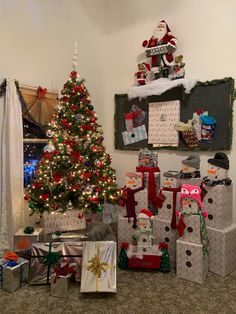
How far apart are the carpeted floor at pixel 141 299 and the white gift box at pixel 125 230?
1.57 ft

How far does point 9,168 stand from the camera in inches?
117

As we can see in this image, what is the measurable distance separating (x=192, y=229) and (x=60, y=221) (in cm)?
130

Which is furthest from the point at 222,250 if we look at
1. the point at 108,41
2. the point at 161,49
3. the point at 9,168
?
the point at 108,41

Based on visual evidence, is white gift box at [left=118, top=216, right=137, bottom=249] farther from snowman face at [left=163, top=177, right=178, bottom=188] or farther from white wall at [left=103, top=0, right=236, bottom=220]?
white wall at [left=103, top=0, right=236, bottom=220]

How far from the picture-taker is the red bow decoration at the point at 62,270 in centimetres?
222

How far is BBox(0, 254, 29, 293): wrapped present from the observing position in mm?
2248

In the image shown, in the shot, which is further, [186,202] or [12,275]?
[186,202]

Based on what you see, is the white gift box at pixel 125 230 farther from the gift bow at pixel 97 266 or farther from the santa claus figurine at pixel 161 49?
the santa claus figurine at pixel 161 49

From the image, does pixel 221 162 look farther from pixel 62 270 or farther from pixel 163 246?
pixel 62 270

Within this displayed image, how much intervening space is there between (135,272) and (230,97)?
205 centimetres

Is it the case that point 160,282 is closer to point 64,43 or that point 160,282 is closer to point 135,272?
A: point 135,272

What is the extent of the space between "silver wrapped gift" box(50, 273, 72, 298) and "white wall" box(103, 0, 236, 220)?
193 centimetres

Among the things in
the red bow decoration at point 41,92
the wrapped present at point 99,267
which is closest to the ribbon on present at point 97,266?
the wrapped present at point 99,267

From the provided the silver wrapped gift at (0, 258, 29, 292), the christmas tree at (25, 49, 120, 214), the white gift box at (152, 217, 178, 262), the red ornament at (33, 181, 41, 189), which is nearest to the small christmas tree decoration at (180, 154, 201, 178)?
the white gift box at (152, 217, 178, 262)
